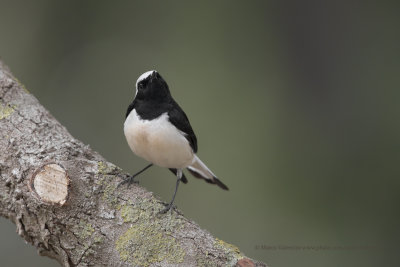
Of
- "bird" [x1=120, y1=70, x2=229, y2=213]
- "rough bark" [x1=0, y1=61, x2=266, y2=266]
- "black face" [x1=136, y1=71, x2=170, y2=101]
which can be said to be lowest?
"rough bark" [x1=0, y1=61, x2=266, y2=266]

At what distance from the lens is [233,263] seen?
2.88m

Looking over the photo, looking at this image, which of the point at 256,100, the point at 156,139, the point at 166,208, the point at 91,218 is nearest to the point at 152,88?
the point at 156,139

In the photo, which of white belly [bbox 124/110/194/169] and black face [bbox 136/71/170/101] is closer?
white belly [bbox 124/110/194/169]

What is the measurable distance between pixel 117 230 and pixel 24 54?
5124 millimetres

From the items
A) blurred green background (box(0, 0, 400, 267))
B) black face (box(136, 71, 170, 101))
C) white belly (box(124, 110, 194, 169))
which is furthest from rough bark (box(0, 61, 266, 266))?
blurred green background (box(0, 0, 400, 267))

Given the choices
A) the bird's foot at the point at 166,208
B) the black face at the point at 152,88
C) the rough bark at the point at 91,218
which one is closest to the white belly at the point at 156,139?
the black face at the point at 152,88

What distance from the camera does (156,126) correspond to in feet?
12.5

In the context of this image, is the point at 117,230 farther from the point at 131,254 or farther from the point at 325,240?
the point at 325,240

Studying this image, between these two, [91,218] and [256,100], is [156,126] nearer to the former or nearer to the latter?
[91,218]

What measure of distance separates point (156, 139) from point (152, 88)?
1.31 feet

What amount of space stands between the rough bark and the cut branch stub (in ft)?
0.04

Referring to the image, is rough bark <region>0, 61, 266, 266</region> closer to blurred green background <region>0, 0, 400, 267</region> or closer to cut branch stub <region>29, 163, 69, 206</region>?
cut branch stub <region>29, 163, 69, 206</region>

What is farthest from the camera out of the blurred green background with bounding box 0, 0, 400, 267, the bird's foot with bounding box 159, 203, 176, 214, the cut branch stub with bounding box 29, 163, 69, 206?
the blurred green background with bounding box 0, 0, 400, 267

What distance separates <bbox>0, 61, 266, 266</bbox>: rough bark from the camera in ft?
9.48
